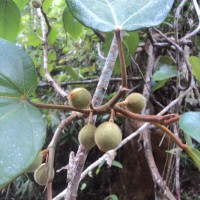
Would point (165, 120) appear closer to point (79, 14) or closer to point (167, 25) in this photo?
point (79, 14)

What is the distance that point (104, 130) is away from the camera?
1.43ft

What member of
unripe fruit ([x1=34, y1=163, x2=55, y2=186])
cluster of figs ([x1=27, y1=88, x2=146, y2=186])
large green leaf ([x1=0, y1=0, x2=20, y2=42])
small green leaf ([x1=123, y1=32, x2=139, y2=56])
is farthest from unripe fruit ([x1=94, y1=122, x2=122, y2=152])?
small green leaf ([x1=123, y1=32, x2=139, y2=56])

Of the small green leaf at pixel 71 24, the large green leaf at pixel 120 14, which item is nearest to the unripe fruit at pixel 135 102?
the large green leaf at pixel 120 14

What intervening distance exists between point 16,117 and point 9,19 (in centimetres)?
56

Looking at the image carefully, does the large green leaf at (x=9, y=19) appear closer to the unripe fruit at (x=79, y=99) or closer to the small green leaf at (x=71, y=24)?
the small green leaf at (x=71, y=24)

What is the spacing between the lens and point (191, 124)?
1.33ft

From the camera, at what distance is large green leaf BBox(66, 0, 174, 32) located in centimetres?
43

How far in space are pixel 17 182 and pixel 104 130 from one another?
208 centimetres

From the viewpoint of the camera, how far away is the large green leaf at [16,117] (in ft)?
1.17

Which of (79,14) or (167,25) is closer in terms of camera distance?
(79,14)

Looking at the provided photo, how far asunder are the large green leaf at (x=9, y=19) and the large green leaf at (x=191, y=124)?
2.05 feet

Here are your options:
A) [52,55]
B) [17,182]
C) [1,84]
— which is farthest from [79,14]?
[17,182]

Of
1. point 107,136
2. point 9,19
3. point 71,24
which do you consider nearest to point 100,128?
point 107,136

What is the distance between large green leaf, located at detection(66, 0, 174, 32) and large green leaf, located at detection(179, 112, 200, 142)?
0.13 metres
